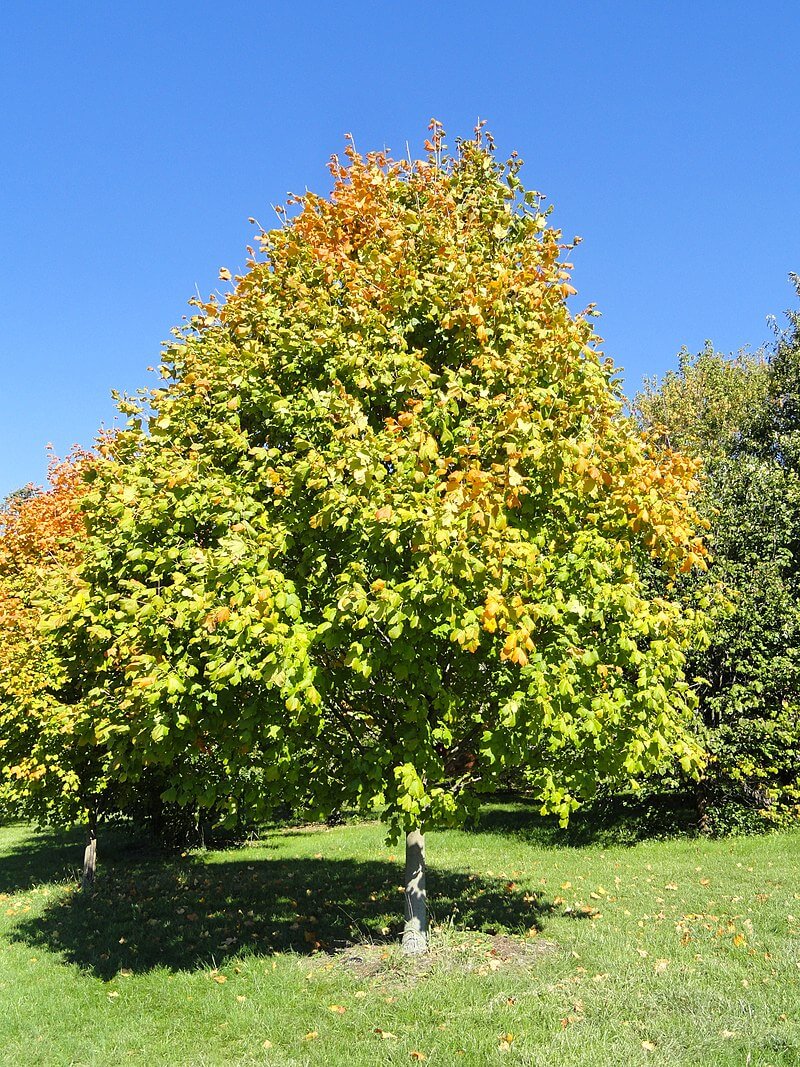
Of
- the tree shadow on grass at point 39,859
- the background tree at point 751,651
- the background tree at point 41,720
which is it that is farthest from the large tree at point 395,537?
the tree shadow on grass at point 39,859

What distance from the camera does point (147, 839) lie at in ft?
70.1

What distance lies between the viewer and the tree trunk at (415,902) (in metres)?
8.51

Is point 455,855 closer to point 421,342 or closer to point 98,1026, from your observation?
point 98,1026

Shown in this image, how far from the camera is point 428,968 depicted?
806 cm

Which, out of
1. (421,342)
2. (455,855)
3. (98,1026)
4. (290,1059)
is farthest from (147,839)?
(421,342)

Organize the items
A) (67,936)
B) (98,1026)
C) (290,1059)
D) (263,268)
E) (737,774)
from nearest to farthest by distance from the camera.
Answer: (290,1059), (98,1026), (263,268), (67,936), (737,774)

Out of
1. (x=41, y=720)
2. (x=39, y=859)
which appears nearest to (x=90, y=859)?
(x=41, y=720)

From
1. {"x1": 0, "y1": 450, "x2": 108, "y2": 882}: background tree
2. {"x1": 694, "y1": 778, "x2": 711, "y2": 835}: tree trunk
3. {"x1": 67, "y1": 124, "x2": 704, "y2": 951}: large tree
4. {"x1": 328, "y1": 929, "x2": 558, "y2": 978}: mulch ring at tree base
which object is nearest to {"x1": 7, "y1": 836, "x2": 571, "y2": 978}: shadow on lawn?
{"x1": 328, "y1": 929, "x2": 558, "y2": 978}: mulch ring at tree base

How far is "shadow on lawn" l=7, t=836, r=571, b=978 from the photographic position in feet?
32.2

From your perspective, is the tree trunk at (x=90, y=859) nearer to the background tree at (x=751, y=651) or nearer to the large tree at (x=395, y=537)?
the large tree at (x=395, y=537)

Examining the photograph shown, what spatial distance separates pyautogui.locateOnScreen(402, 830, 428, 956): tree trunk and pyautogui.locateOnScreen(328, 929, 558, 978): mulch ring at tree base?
13 centimetres

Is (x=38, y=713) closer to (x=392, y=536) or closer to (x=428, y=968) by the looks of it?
(x=428, y=968)

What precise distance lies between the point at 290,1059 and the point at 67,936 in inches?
275

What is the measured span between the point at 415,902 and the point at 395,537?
196 inches
